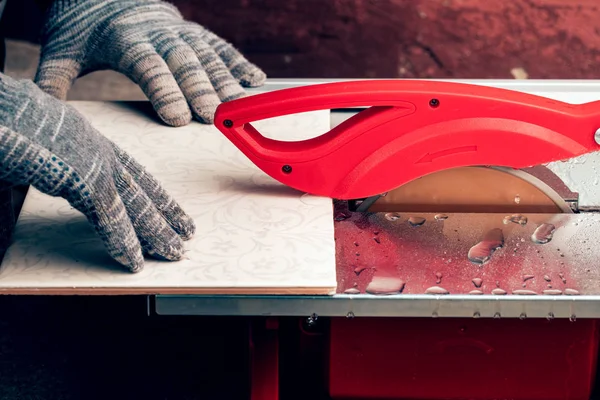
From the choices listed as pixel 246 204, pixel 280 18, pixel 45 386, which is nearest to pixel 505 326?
pixel 246 204

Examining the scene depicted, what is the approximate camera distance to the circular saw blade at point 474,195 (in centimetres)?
110

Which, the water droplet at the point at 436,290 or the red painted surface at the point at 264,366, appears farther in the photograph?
the red painted surface at the point at 264,366

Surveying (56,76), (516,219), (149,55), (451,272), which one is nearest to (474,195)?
(516,219)

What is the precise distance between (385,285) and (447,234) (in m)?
0.15

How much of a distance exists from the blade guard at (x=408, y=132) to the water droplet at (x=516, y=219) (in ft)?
0.24

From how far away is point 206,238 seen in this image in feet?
3.28

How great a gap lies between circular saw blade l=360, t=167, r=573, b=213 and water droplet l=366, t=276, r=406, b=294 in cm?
17

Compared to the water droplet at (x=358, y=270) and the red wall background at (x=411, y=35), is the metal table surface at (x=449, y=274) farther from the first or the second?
the red wall background at (x=411, y=35)

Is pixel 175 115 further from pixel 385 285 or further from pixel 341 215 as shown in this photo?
pixel 385 285

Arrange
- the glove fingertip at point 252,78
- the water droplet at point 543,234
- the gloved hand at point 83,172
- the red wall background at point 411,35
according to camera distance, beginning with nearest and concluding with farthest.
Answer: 1. the gloved hand at point 83,172
2. the water droplet at point 543,234
3. the glove fingertip at point 252,78
4. the red wall background at point 411,35

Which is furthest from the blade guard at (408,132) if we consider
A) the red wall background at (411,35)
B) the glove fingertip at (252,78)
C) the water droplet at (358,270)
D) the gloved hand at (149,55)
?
the red wall background at (411,35)

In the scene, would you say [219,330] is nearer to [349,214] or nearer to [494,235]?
[349,214]

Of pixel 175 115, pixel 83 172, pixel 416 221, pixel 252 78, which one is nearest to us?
pixel 83 172

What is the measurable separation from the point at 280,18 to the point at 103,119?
1.03 m
